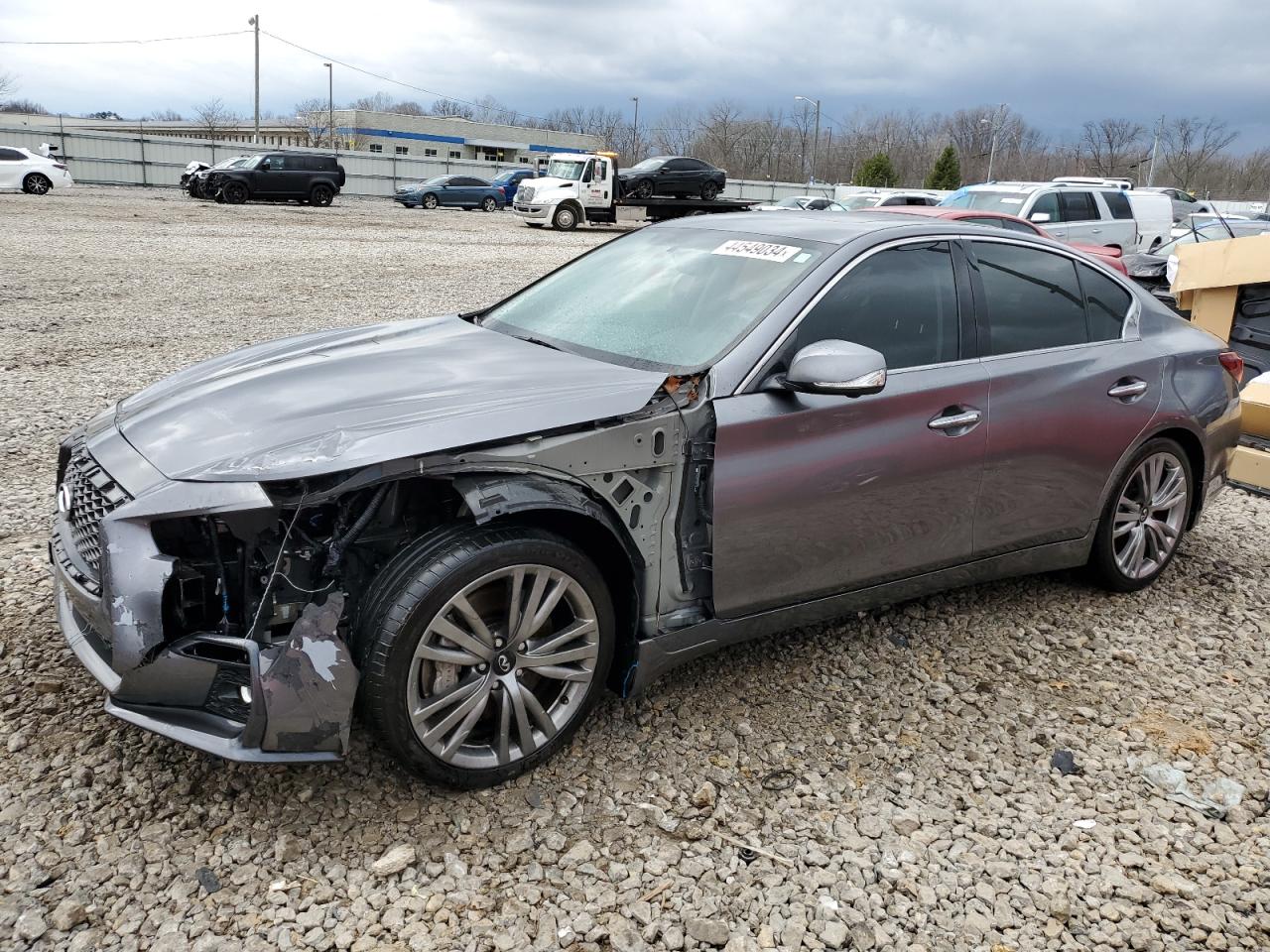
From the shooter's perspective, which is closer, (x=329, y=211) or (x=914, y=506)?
(x=914, y=506)

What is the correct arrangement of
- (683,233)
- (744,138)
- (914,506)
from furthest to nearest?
(744,138), (683,233), (914,506)

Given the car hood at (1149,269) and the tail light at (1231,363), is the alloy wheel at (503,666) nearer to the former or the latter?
the tail light at (1231,363)

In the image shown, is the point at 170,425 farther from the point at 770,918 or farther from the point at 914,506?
the point at 914,506

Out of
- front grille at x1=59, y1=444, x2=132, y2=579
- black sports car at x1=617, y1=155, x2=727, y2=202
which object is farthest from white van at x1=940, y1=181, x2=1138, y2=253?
black sports car at x1=617, y1=155, x2=727, y2=202

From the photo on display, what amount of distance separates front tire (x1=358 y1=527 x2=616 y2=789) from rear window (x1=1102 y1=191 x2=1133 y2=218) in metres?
16.8

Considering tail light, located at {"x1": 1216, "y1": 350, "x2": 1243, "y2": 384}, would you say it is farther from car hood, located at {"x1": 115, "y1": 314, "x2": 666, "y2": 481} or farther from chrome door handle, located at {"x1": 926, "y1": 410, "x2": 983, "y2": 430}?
car hood, located at {"x1": 115, "y1": 314, "x2": 666, "y2": 481}

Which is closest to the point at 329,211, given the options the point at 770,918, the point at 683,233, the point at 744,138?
the point at 683,233

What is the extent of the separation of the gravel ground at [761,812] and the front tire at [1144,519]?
15 centimetres

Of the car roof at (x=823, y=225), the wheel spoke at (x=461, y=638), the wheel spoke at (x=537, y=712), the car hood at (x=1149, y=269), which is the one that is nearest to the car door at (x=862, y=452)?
the car roof at (x=823, y=225)

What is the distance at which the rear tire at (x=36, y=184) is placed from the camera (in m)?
28.1

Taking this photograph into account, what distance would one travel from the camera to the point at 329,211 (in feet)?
96.8

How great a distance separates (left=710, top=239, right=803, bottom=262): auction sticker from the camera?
367cm

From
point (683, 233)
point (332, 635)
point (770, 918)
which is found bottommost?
point (770, 918)

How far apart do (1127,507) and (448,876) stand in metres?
Result: 3.33
